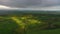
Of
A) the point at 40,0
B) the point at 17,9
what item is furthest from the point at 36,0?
the point at 17,9

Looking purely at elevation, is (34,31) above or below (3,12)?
below

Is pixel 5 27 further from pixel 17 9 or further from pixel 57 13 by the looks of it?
pixel 57 13

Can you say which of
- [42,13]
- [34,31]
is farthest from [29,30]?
[42,13]

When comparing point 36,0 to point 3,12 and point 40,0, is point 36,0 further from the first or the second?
point 3,12
